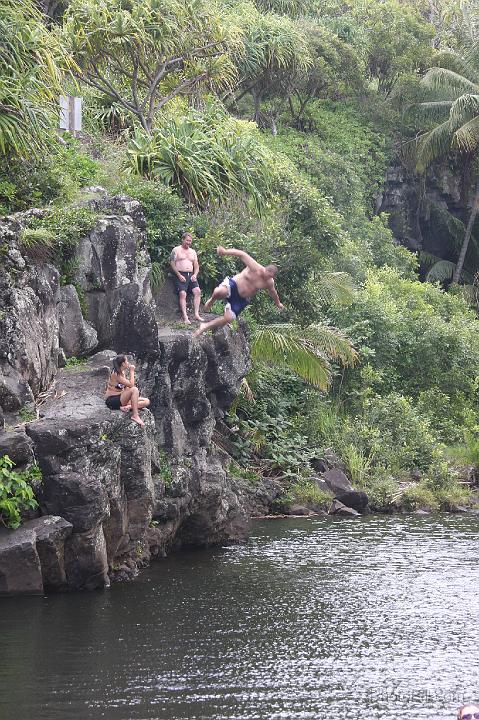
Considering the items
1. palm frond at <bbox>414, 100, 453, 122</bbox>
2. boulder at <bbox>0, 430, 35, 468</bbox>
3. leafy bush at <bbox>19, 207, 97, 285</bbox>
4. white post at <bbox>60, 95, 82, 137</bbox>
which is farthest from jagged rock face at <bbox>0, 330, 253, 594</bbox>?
palm frond at <bbox>414, 100, 453, 122</bbox>

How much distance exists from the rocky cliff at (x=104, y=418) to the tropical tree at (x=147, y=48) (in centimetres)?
594

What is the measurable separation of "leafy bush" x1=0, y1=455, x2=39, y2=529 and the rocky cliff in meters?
0.23

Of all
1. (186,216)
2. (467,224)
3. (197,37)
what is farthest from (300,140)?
(186,216)

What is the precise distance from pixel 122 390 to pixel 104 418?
733 mm

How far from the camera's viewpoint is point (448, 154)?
41875mm

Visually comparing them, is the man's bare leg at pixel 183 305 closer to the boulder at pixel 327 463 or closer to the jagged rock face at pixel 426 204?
the boulder at pixel 327 463

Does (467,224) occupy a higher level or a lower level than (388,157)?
lower

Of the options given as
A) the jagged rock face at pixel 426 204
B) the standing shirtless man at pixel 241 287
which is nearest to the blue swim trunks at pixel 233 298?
the standing shirtless man at pixel 241 287

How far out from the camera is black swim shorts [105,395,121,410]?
1773cm

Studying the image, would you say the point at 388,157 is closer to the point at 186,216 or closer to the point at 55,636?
the point at 186,216

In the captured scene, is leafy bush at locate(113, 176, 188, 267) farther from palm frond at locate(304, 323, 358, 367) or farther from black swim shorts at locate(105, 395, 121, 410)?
black swim shorts at locate(105, 395, 121, 410)

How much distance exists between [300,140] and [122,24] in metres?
15.9

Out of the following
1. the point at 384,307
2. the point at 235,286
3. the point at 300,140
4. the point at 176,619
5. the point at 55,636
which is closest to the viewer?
the point at 55,636

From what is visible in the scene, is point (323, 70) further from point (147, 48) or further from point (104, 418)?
point (104, 418)
